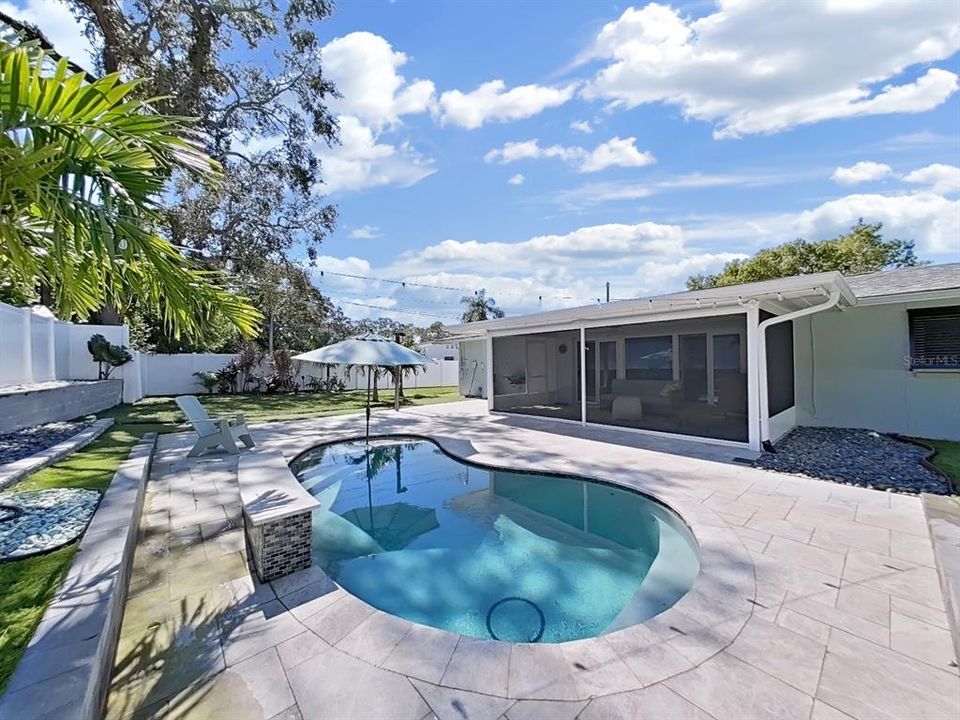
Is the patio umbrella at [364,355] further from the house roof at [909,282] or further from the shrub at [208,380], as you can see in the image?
the shrub at [208,380]

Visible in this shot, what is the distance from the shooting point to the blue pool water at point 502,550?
390cm

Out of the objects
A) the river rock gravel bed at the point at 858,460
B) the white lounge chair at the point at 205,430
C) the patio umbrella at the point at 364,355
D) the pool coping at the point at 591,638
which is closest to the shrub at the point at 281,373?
the white lounge chair at the point at 205,430

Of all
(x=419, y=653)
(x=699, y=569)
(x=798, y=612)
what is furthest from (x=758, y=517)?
(x=419, y=653)

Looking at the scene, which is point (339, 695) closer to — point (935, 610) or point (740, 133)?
point (935, 610)

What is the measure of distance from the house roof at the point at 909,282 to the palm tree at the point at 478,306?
2781cm

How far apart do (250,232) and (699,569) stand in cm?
2024

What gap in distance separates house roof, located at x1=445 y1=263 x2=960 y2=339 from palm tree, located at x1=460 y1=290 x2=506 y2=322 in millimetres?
25416

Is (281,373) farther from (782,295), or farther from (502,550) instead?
(782,295)

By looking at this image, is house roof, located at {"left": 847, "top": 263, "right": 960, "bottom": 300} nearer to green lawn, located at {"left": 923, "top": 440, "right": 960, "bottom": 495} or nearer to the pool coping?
green lawn, located at {"left": 923, "top": 440, "right": 960, "bottom": 495}

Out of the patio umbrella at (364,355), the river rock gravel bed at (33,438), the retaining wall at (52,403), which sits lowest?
the river rock gravel bed at (33,438)

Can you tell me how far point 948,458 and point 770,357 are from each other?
3.11 metres

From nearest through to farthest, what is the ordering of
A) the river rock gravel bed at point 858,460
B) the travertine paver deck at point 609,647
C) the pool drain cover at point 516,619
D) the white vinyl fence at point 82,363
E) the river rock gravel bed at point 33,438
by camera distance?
1. the travertine paver deck at point 609,647
2. the pool drain cover at point 516,619
3. the river rock gravel bed at point 858,460
4. the river rock gravel bed at point 33,438
5. the white vinyl fence at point 82,363

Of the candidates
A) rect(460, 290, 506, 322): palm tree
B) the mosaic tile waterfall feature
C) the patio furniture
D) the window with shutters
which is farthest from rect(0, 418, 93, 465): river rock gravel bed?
rect(460, 290, 506, 322): palm tree

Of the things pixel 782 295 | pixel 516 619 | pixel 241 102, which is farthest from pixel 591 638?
pixel 241 102
